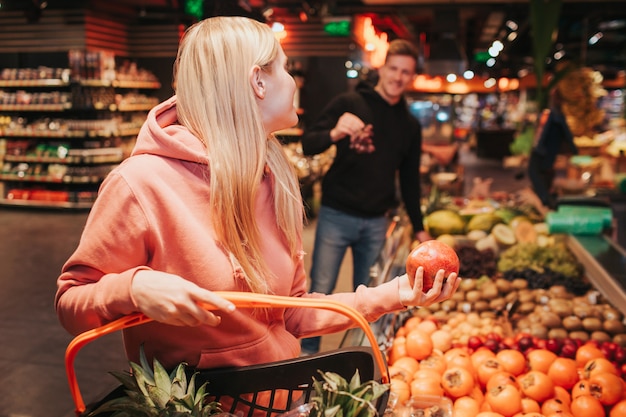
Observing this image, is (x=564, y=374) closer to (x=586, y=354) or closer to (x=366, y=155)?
(x=586, y=354)

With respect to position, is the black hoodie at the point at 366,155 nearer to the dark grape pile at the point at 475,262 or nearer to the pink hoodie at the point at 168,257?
the dark grape pile at the point at 475,262

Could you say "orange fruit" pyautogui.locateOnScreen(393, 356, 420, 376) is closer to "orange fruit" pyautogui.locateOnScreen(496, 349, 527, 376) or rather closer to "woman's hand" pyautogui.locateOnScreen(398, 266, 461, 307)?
"orange fruit" pyautogui.locateOnScreen(496, 349, 527, 376)

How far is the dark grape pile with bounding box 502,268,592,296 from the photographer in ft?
12.4

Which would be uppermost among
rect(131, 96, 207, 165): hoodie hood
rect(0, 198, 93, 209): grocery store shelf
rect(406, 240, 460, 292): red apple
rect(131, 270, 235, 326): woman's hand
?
rect(131, 96, 207, 165): hoodie hood

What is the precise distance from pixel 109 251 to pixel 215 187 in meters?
0.27

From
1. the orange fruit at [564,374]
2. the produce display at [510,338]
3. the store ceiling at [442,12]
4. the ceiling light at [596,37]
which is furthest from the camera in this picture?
the ceiling light at [596,37]

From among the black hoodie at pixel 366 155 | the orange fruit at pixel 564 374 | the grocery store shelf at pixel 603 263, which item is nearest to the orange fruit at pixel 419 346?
the orange fruit at pixel 564 374

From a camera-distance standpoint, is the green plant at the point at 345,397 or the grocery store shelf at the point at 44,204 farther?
the grocery store shelf at the point at 44,204

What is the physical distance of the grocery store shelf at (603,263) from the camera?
10.3ft

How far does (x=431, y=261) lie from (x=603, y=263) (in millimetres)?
2479

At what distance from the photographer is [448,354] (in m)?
2.72

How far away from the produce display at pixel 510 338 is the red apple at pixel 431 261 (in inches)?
21.5

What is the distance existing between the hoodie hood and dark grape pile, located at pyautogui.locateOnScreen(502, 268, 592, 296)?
9.84ft

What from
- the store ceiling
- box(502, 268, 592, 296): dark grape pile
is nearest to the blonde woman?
box(502, 268, 592, 296): dark grape pile
